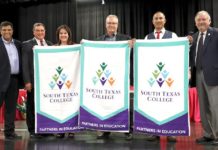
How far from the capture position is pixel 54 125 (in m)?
4.20

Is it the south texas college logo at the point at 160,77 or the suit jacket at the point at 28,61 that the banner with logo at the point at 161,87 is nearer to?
the south texas college logo at the point at 160,77

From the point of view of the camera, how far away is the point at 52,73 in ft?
13.8

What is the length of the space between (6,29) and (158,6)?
5639mm

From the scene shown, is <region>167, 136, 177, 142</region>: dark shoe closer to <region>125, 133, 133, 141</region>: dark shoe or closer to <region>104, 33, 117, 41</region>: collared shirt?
<region>125, 133, 133, 141</region>: dark shoe

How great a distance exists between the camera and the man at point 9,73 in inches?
172

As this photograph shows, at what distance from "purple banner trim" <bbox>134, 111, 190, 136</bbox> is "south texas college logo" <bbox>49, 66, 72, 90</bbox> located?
2.93 ft

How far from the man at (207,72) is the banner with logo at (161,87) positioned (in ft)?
1.00

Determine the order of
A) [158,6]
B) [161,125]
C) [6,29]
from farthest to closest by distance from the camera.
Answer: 1. [158,6]
2. [6,29]
3. [161,125]

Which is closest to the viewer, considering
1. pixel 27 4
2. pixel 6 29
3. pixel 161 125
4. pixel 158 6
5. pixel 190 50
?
pixel 161 125

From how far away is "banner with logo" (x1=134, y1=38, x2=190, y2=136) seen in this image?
149 inches

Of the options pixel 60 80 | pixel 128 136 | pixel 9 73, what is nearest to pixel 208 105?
pixel 128 136

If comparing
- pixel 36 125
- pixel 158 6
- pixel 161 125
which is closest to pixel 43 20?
pixel 158 6

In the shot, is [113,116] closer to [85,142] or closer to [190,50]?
[85,142]

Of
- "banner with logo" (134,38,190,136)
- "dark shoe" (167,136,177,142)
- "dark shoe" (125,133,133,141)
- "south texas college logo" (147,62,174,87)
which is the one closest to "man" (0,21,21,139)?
"dark shoe" (125,133,133,141)
